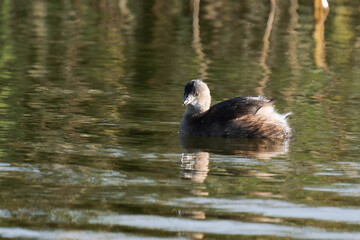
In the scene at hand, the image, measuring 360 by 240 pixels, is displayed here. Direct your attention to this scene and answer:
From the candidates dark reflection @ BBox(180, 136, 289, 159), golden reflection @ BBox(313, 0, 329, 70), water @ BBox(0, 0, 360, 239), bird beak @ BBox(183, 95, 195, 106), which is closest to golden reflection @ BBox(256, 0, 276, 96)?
water @ BBox(0, 0, 360, 239)

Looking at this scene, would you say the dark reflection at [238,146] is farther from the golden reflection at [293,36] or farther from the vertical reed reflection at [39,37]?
the golden reflection at [293,36]

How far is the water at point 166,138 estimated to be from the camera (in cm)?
659

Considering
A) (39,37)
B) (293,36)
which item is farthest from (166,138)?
(293,36)

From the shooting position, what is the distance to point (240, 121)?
415 inches

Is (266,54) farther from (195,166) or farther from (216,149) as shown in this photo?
(195,166)

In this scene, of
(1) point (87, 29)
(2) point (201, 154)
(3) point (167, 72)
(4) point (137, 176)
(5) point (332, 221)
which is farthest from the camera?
(1) point (87, 29)

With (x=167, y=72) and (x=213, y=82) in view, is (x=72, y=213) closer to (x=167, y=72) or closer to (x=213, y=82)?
(x=213, y=82)

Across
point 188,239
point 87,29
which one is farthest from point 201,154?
point 87,29

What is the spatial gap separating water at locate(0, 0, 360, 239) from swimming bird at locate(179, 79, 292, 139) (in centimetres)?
18

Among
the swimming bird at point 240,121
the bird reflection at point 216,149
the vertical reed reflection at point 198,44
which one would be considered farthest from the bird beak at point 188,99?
the vertical reed reflection at point 198,44

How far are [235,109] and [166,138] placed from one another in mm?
968

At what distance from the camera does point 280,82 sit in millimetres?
14461

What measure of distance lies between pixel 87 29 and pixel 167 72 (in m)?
6.83

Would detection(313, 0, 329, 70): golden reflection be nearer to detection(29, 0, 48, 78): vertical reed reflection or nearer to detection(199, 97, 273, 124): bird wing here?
detection(29, 0, 48, 78): vertical reed reflection
